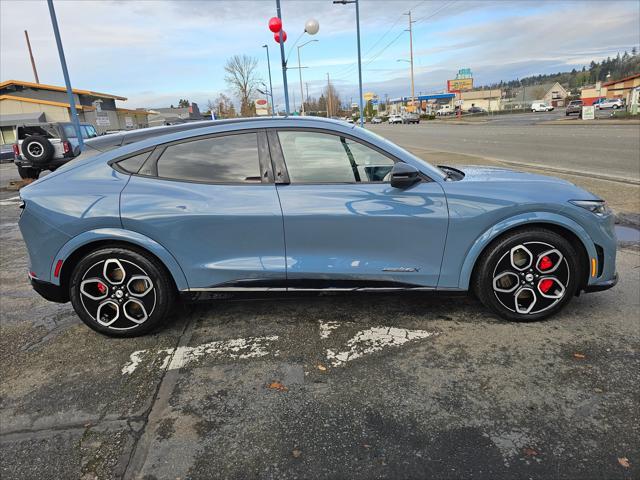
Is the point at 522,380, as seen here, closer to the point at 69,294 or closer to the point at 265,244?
the point at 265,244

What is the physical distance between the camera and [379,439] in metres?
2.34

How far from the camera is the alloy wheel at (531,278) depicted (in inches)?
132

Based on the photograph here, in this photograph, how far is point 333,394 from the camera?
2730 mm

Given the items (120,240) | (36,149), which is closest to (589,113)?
(36,149)

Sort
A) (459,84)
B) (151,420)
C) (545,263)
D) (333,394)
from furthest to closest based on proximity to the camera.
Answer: (459,84), (545,263), (333,394), (151,420)

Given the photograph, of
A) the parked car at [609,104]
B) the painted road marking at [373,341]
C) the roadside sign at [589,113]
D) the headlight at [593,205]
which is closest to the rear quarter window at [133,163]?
the painted road marking at [373,341]

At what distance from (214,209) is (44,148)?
41.6ft

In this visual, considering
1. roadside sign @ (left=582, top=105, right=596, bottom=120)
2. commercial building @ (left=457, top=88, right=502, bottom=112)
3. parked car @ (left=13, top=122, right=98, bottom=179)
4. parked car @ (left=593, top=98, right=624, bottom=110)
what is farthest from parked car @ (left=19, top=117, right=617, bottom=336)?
commercial building @ (left=457, top=88, right=502, bottom=112)

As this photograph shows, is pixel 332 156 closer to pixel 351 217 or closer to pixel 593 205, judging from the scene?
pixel 351 217

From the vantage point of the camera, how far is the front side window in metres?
3.40

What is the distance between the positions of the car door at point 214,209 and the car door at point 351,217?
0.14 m

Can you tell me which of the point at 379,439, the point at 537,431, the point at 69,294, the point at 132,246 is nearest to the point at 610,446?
the point at 537,431

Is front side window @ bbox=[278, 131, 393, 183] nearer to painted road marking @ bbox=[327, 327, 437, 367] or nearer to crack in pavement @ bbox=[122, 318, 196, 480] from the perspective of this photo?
painted road marking @ bbox=[327, 327, 437, 367]

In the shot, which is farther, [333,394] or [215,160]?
[215,160]
